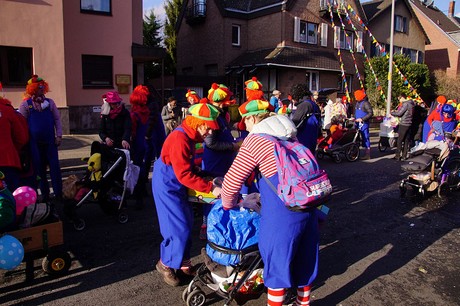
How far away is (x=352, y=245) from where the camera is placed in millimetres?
5043

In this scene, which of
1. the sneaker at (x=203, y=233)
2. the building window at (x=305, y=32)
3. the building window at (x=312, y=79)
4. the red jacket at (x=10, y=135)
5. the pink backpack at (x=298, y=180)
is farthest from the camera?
the building window at (x=312, y=79)

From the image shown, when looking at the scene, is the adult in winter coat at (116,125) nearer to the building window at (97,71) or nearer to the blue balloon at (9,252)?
the blue balloon at (9,252)

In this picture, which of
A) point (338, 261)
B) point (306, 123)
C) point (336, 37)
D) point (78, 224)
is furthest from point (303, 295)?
point (336, 37)

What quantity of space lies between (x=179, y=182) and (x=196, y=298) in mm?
1049

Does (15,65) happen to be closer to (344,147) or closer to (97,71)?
(97,71)

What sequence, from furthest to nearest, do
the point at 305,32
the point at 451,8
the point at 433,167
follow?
the point at 451,8, the point at 305,32, the point at 433,167

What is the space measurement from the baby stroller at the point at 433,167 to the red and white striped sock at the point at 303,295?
4707mm

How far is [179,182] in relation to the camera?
11.8 feet

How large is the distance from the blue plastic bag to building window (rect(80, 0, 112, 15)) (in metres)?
15.8

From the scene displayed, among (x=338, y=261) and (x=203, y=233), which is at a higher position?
(x=203, y=233)

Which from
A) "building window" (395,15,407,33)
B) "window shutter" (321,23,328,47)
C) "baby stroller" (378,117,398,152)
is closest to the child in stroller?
"baby stroller" (378,117,398,152)

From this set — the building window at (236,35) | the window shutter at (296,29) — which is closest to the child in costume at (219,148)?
the window shutter at (296,29)

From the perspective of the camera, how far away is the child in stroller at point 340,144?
1065 centimetres

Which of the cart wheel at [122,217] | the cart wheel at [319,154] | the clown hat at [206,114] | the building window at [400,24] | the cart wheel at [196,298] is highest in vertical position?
the building window at [400,24]
